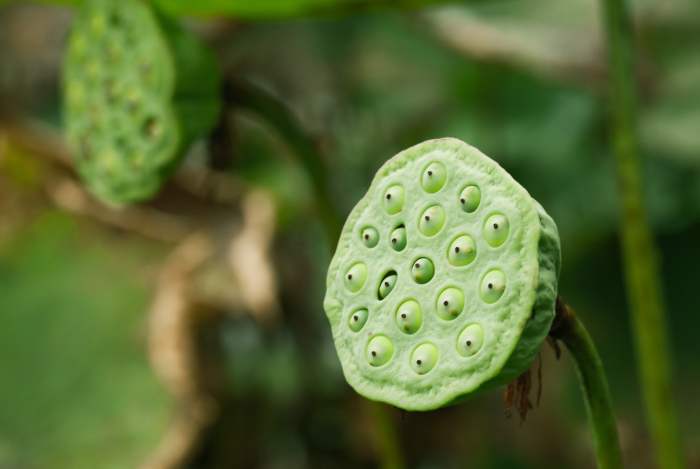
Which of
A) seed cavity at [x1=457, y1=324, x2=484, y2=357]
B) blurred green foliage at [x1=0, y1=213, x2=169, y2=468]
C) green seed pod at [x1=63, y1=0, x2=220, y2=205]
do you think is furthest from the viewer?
blurred green foliage at [x1=0, y1=213, x2=169, y2=468]

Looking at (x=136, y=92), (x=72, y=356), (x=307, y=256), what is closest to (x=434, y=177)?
(x=136, y=92)

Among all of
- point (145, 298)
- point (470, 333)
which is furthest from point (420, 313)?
point (145, 298)

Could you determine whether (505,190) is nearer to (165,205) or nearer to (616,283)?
(165,205)

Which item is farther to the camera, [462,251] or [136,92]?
[136,92]

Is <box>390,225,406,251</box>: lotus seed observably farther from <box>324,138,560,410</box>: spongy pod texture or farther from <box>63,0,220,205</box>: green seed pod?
<box>63,0,220,205</box>: green seed pod

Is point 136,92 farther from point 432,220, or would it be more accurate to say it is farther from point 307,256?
point 307,256

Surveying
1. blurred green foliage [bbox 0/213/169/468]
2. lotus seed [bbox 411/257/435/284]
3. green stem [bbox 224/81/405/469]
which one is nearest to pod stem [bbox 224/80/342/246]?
green stem [bbox 224/81/405/469]

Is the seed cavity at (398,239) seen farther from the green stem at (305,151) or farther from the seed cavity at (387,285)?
the green stem at (305,151)
